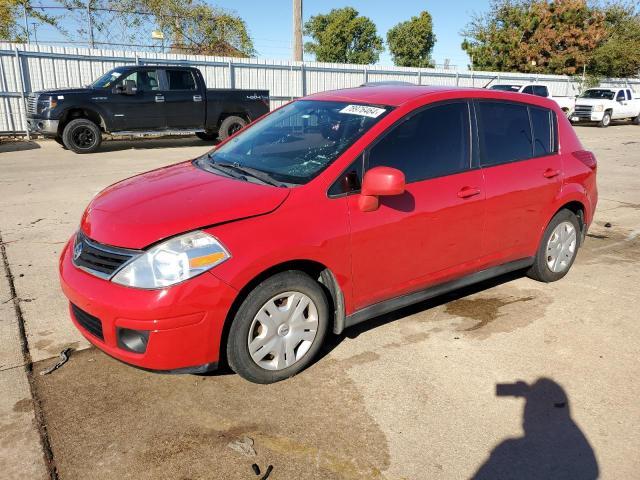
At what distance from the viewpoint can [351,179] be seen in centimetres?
325

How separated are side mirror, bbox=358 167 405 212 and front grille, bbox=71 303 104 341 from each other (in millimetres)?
1619

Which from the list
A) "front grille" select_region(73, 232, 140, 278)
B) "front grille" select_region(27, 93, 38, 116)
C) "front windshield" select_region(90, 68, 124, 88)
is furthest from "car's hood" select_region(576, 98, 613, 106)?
"front grille" select_region(73, 232, 140, 278)

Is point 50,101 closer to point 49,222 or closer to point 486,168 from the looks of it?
point 49,222

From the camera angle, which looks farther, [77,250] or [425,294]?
[425,294]

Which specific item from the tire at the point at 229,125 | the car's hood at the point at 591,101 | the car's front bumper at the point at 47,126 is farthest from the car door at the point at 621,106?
the car's front bumper at the point at 47,126

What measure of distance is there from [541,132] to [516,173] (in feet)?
2.06

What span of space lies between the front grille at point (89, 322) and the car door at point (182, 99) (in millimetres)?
11327

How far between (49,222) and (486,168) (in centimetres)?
518

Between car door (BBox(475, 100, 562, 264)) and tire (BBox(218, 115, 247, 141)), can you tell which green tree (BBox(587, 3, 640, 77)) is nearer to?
tire (BBox(218, 115, 247, 141))

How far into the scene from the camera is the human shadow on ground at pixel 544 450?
249 centimetres

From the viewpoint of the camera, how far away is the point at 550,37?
33.1 meters

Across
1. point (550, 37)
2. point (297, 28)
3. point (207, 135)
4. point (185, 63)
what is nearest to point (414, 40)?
point (550, 37)

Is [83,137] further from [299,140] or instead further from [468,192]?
[468,192]

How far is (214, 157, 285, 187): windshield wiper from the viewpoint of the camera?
3.27 m
